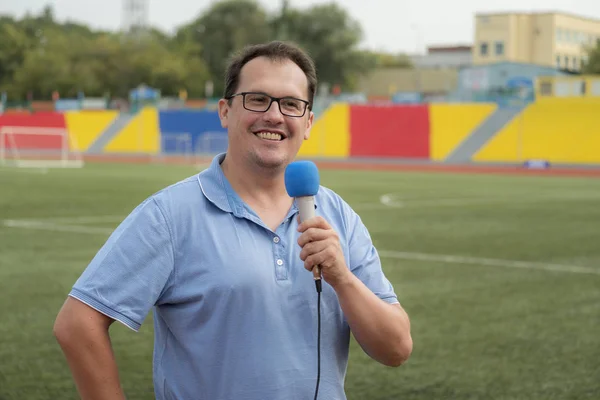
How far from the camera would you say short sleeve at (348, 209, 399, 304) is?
134 inches

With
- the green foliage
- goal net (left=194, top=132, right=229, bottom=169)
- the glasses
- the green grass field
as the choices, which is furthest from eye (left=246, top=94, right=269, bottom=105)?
the green foliage

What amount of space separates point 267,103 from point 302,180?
0.39m

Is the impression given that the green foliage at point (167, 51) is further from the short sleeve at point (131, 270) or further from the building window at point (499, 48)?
the short sleeve at point (131, 270)

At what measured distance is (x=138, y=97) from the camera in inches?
2432

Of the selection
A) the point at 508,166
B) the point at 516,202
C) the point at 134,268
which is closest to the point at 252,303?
the point at 134,268

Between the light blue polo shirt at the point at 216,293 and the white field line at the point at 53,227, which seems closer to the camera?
the light blue polo shirt at the point at 216,293

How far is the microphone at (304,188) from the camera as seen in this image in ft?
9.82

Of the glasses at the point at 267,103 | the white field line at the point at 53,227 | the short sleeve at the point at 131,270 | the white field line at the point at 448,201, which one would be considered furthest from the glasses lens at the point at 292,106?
the white field line at the point at 448,201

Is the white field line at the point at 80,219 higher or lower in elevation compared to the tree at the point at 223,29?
lower

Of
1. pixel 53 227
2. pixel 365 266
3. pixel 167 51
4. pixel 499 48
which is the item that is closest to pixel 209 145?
pixel 53 227

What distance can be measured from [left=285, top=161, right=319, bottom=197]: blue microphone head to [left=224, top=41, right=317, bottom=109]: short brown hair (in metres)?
0.40

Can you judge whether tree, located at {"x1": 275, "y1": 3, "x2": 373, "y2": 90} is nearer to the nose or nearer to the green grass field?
the green grass field

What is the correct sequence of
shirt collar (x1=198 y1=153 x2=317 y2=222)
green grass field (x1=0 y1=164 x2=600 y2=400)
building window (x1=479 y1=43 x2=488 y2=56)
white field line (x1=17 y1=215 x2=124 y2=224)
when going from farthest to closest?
building window (x1=479 y1=43 x2=488 y2=56), white field line (x1=17 y1=215 x2=124 y2=224), green grass field (x1=0 y1=164 x2=600 y2=400), shirt collar (x1=198 y1=153 x2=317 y2=222)

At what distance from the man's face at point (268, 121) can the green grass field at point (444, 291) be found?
2963 mm
